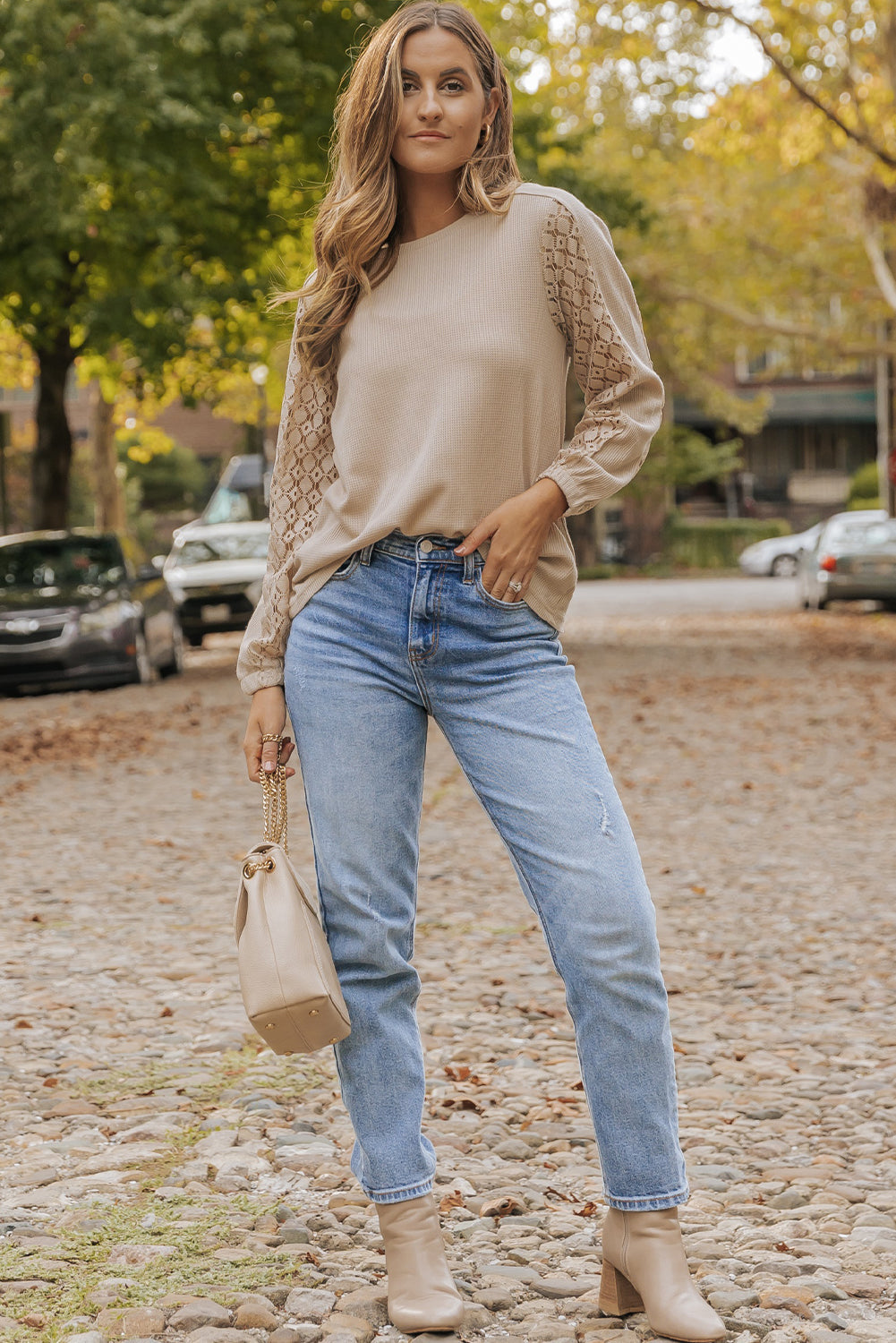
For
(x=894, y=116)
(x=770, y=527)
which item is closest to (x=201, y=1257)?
(x=894, y=116)

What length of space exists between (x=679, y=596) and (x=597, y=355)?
30905mm

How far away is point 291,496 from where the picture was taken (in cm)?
282

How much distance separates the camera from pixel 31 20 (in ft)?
41.4

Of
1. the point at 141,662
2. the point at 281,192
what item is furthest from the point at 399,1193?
the point at 281,192

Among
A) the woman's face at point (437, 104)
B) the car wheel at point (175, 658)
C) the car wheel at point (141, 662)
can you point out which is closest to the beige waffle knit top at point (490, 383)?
the woman's face at point (437, 104)

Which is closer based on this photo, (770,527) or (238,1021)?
(238,1021)

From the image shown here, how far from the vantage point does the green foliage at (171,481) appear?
52406 mm

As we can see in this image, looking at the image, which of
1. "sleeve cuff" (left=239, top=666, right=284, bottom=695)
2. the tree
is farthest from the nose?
the tree

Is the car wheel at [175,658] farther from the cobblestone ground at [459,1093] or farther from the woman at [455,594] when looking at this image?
the woman at [455,594]

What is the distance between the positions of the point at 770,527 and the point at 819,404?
30.2 ft

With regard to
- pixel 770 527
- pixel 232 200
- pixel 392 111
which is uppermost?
pixel 232 200

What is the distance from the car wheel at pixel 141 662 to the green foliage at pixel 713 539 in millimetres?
31586

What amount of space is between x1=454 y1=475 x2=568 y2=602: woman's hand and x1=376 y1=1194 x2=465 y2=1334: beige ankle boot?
103cm

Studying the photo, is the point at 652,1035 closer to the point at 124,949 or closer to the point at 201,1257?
the point at 201,1257
